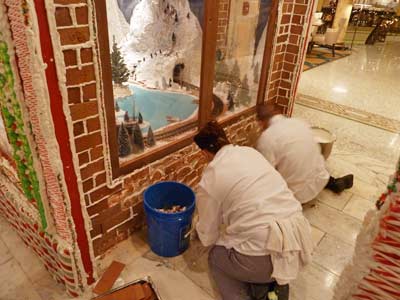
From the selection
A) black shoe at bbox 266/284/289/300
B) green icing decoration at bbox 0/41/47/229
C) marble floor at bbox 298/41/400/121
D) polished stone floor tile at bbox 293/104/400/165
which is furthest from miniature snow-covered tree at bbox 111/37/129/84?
marble floor at bbox 298/41/400/121

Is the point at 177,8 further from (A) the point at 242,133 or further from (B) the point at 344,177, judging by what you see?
(B) the point at 344,177

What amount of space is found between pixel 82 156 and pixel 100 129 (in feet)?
0.53

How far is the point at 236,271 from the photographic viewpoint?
1.58 metres

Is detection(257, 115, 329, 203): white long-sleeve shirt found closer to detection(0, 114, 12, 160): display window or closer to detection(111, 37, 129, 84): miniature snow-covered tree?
detection(111, 37, 129, 84): miniature snow-covered tree

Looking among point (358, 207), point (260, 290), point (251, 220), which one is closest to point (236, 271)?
point (260, 290)

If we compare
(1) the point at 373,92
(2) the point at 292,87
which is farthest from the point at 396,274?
(1) the point at 373,92

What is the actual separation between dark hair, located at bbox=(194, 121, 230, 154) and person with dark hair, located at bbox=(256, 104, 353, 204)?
0.52 meters

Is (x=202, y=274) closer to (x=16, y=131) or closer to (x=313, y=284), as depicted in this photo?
(x=313, y=284)

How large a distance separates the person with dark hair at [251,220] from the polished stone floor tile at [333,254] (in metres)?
0.46

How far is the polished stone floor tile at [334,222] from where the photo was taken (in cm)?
220

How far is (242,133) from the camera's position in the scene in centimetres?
286

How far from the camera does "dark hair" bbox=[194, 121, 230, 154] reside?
1.62 meters

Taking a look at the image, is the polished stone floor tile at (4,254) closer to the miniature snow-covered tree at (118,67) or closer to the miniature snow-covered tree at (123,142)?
the miniature snow-covered tree at (123,142)

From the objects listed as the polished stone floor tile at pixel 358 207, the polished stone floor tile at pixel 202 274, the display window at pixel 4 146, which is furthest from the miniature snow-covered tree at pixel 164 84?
the polished stone floor tile at pixel 358 207
